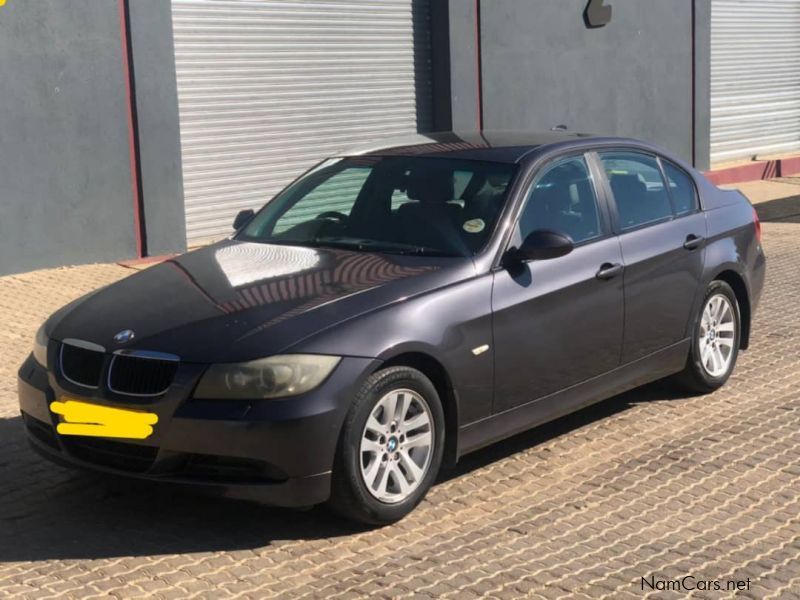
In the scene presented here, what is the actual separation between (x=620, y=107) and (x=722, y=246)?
39.3 feet

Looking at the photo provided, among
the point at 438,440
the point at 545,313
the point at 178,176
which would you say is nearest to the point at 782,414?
the point at 545,313

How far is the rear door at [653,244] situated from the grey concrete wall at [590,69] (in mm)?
8957

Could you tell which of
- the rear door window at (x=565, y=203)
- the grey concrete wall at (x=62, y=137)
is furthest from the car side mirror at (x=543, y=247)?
the grey concrete wall at (x=62, y=137)

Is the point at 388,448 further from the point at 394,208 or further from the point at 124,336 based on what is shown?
the point at 394,208

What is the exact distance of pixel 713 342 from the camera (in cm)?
740

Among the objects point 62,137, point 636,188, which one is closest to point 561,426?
point 636,188

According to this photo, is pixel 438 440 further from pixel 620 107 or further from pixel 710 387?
pixel 620 107

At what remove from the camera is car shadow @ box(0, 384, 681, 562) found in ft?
16.8

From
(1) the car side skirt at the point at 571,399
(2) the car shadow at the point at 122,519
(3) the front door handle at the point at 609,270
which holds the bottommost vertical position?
(2) the car shadow at the point at 122,519

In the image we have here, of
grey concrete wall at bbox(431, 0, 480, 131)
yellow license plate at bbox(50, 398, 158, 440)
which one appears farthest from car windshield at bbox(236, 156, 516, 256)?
Answer: grey concrete wall at bbox(431, 0, 480, 131)

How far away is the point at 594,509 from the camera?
5.57m

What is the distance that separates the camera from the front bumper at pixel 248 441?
4.87 m

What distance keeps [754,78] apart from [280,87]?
38.7ft

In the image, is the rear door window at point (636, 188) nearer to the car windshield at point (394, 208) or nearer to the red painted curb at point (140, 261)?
the car windshield at point (394, 208)
